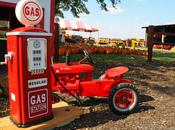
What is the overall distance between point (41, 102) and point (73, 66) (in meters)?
1.23

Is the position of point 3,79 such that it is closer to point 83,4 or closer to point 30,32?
point 30,32

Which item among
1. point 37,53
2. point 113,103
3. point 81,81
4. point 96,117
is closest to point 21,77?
point 37,53

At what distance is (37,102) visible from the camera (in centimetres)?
469

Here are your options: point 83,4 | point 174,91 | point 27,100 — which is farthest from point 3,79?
point 83,4

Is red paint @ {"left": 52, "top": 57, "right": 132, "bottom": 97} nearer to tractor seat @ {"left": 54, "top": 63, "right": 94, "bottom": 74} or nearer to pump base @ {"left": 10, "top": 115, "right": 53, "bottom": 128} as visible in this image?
tractor seat @ {"left": 54, "top": 63, "right": 94, "bottom": 74}

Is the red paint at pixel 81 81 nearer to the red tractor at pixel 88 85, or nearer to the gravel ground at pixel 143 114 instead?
the red tractor at pixel 88 85

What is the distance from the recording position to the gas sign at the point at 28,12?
4.37m

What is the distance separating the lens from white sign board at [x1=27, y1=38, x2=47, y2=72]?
4410 millimetres

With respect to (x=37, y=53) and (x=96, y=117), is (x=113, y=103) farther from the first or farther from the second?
(x=37, y=53)

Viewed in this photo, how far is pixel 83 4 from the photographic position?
22656mm

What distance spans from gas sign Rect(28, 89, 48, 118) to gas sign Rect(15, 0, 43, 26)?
3.59 feet

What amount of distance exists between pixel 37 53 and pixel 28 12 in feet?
2.07

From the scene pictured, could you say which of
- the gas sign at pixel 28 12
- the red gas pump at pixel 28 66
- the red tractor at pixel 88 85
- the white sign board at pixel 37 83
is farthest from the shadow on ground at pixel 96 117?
the gas sign at pixel 28 12

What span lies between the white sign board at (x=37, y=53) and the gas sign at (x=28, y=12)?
310mm
